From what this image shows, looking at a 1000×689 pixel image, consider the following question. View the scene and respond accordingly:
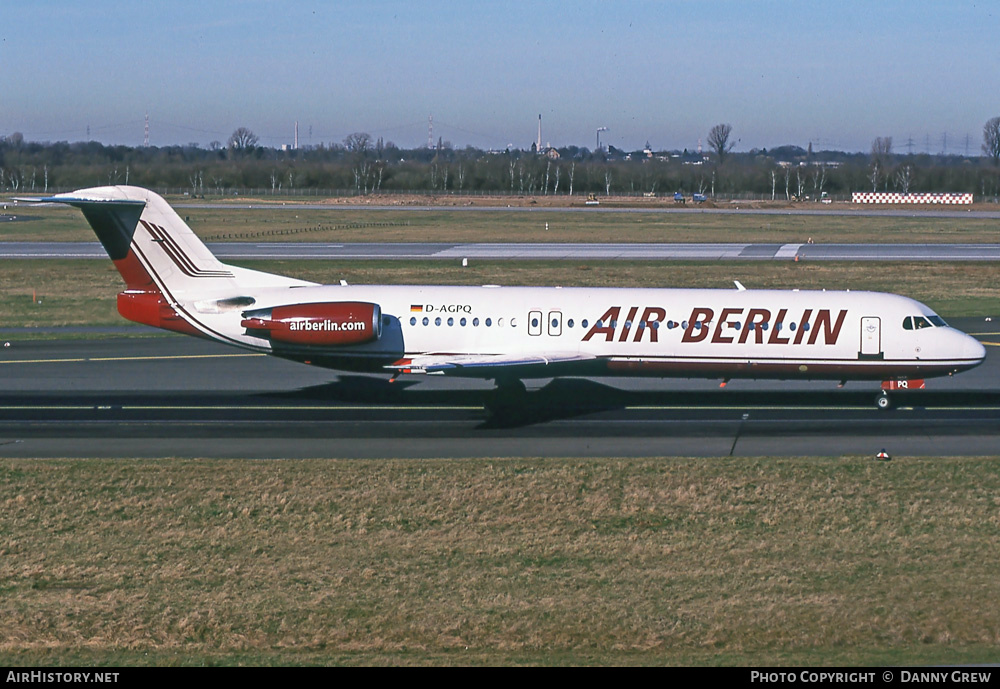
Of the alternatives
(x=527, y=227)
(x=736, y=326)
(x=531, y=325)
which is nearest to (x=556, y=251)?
(x=527, y=227)

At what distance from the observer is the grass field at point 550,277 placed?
50.4 metres

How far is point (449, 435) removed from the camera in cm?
2719

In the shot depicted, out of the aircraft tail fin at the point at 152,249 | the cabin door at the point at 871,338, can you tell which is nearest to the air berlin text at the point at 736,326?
the cabin door at the point at 871,338

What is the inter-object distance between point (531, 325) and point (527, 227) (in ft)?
241

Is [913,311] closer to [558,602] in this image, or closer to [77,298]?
[558,602]

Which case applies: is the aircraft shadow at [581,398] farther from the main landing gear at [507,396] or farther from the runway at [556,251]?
the runway at [556,251]

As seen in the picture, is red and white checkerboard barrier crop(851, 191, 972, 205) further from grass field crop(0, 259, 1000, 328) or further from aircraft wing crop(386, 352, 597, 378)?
aircraft wing crop(386, 352, 597, 378)

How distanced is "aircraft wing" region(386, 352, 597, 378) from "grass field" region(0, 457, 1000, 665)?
4.68 meters

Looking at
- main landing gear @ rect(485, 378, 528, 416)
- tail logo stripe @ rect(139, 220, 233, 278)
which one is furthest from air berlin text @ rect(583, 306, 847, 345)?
tail logo stripe @ rect(139, 220, 233, 278)

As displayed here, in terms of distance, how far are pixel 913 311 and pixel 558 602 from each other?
56.8 ft

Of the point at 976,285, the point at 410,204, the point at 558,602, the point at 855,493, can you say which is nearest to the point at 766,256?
the point at 976,285

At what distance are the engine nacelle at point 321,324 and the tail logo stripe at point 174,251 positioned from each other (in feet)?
8.07

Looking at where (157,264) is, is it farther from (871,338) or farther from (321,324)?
(871,338)

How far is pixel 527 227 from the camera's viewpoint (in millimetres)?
102688
